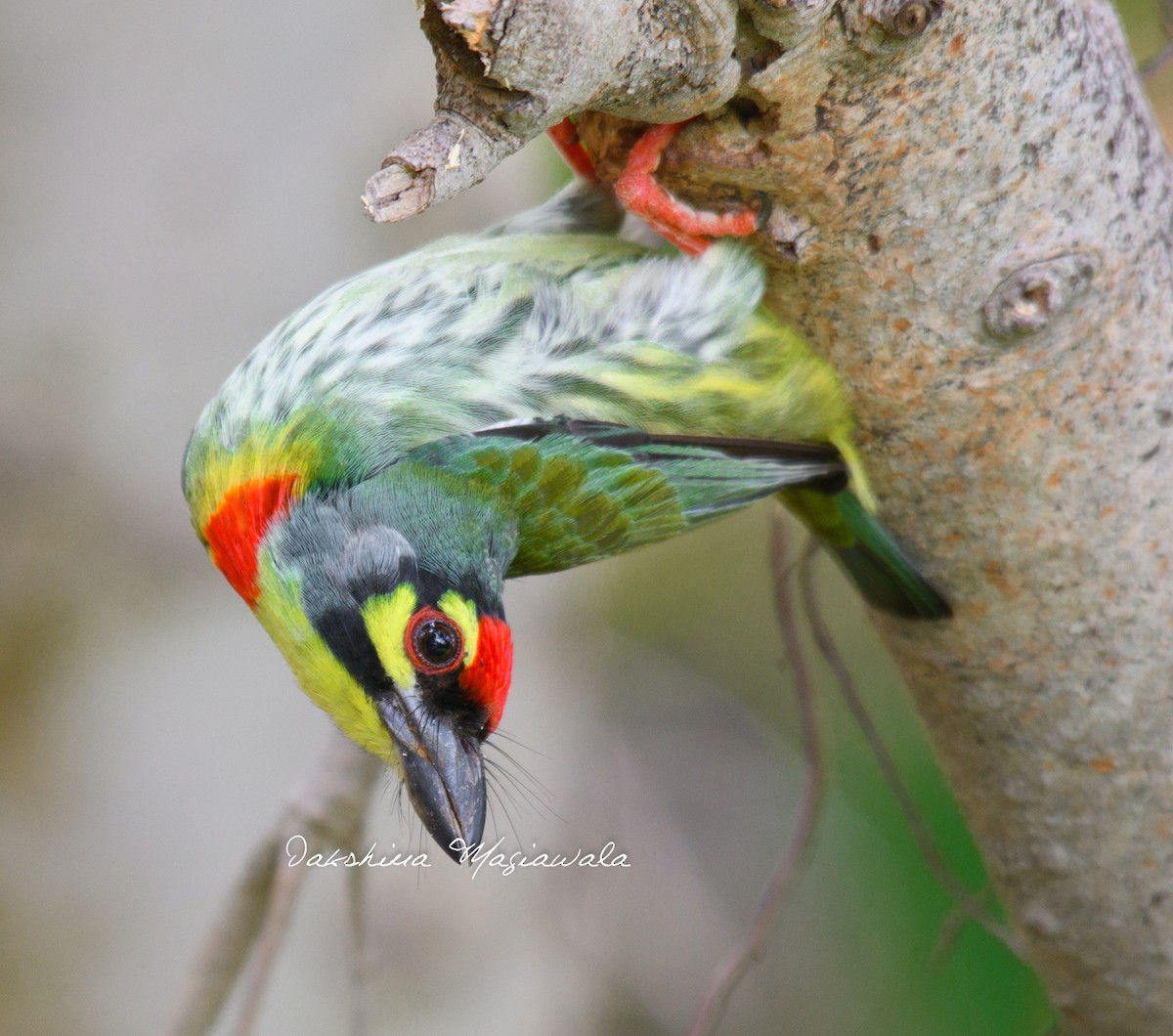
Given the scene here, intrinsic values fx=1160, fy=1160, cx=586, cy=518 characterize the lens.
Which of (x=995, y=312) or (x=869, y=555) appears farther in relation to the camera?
(x=869, y=555)

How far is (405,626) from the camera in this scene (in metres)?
1.66

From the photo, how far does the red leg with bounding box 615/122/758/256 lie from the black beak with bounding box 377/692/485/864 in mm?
795

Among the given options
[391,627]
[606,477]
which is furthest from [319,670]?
[606,477]

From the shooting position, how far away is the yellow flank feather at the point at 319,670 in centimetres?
171

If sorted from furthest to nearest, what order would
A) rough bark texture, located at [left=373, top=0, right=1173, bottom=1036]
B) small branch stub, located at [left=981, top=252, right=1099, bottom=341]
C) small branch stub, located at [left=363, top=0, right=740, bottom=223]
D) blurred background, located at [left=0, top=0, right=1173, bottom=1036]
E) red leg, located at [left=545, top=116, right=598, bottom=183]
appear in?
blurred background, located at [left=0, top=0, right=1173, bottom=1036] < red leg, located at [left=545, top=116, right=598, bottom=183] < small branch stub, located at [left=981, top=252, right=1099, bottom=341] < rough bark texture, located at [left=373, top=0, right=1173, bottom=1036] < small branch stub, located at [left=363, top=0, right=740, bottom=223]

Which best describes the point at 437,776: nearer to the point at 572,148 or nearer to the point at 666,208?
the point at 666,208

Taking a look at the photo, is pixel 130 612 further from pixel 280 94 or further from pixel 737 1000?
pixel 737 1000

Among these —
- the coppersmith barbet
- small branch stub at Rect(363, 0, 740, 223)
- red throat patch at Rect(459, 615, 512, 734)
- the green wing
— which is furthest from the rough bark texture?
red throat patch at Rect(459, 615, 512, 734)

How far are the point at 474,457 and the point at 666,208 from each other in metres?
0.47

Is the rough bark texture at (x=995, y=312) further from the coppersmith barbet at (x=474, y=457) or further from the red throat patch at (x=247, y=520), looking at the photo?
the red throat patch at (x=247, y=520)

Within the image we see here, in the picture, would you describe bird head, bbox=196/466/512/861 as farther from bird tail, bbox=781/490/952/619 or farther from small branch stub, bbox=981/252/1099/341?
small branch stub, bbox=981/252/1099/341

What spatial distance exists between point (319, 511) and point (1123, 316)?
1158 mm

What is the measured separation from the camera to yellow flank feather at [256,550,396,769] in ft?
5.60

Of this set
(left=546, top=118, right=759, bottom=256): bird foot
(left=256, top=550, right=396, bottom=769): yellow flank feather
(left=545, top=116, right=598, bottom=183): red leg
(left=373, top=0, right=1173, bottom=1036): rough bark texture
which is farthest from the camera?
(left=545, top=116, right=598, bottom=183): red leg
